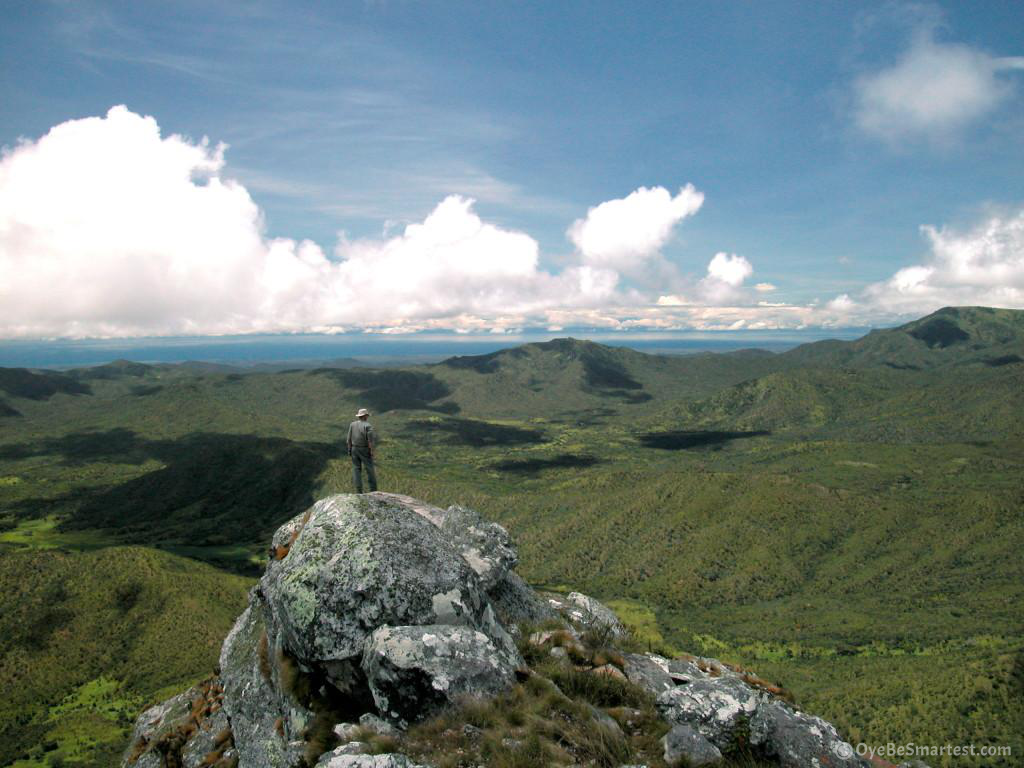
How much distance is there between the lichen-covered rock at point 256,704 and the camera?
587 inches

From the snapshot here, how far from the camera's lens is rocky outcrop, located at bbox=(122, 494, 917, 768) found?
1281 centimetres

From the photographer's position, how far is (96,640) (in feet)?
378

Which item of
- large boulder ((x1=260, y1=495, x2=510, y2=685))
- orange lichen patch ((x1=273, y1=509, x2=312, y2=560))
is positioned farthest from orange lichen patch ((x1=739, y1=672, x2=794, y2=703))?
orange lichen patch ((x1=273, y1=509, x2=312, y2=560))

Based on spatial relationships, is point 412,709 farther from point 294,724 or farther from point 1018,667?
point 1018,667

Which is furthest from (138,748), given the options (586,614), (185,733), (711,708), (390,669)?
(711,708)

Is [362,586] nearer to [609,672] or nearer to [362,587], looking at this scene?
[362,587]


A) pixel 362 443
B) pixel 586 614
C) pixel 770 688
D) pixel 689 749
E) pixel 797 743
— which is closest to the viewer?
pixel 689 749

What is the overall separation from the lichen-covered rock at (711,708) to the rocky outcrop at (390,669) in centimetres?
3

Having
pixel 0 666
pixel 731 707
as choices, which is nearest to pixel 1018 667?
pixel 731 707

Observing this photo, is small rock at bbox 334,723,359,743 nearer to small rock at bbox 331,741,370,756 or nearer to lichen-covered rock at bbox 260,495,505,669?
small rock at bbox 331,741,370,756
